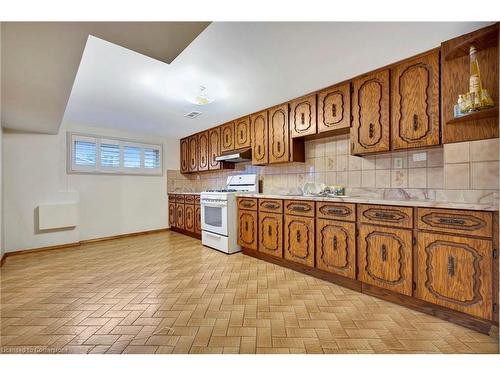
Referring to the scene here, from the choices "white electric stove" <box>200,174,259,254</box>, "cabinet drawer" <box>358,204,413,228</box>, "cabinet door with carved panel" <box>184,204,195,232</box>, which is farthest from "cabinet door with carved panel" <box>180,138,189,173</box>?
"cabinet drawer" <box>358,204,413,228</box>

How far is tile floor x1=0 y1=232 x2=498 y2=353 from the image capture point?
1.37 metres

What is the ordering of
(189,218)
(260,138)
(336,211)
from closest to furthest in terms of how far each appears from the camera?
(336,211)
(260,138)
(189,218)

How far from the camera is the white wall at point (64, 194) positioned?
3340 millimetres

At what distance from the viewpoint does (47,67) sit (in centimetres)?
155

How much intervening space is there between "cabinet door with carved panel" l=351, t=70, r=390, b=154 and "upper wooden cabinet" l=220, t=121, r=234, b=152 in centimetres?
202

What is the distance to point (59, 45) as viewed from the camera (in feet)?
4.27

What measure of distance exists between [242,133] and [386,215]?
241 centimetres

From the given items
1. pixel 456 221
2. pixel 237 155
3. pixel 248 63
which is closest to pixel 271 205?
pixel 237 155

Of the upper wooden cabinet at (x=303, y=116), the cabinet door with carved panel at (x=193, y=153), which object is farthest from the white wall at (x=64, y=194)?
the upper wooden cabinet at (x=303, y=116)

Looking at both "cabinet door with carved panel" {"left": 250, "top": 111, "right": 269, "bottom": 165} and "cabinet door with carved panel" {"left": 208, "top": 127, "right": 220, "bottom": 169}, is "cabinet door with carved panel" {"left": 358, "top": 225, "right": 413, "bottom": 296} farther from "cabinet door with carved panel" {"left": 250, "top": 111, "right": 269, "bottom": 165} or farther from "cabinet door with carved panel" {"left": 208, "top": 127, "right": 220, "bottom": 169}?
"cabinet door with carved panel" {"left": 208, "top": 127, "right": 220, "bottom": 169}

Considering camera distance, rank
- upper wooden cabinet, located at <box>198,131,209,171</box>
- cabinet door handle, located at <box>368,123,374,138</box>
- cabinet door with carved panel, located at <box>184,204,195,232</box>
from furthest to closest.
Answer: upper wooden cabinet, located at <box>198,131,209,171</box> → cabinet door with carved panel, located at <box>184,204,195,232</box> → cabinet door handle, located at <box>368,123,374,138</box>

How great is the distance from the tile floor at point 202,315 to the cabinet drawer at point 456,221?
0.66 meters

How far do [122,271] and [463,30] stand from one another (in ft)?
12.1

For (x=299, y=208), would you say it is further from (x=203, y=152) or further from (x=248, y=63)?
(x=203, y=152)
